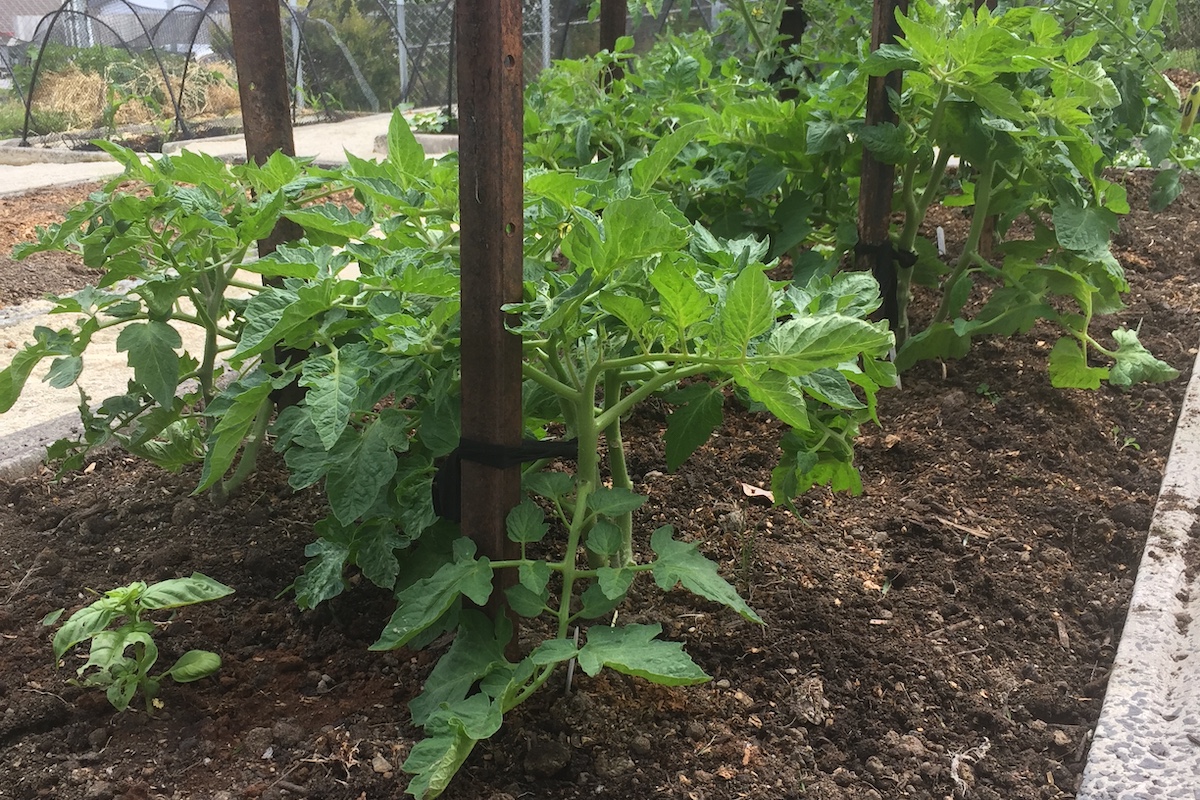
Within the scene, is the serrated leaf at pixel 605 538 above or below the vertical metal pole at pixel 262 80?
below

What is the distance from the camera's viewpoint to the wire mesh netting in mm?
12922

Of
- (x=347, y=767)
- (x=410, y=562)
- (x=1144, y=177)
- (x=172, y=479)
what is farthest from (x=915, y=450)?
(x=1144, y=177)

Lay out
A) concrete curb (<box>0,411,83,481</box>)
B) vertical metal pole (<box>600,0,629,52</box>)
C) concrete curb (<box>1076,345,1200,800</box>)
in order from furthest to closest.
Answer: vertical metal pole (<box>600,0,629,52</box>) < concrete curb (<box>0,411,83,481</box>) < concrete curb (<box>1076,345,1200,800</box>)

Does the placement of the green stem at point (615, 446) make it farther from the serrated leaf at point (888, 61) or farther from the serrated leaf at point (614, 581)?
the serrated leaf at point (888, 61)

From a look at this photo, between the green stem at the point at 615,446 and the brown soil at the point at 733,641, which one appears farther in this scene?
the green stem at the point at 615,446

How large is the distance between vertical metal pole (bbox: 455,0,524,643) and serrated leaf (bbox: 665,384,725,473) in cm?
29

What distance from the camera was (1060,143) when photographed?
2391 millimetres

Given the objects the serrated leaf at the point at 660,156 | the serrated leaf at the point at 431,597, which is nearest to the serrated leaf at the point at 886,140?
the serrated leaf at the point at 660,156

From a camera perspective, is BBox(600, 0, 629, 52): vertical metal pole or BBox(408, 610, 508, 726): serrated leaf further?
BBox(600, 0, 629, 52): vertical metal pole

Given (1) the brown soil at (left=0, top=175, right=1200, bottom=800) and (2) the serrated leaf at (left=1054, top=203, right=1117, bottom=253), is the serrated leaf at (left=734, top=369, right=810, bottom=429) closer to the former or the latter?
(1) the brown soil at (left=0, top=175, right=1200, bottom=800)

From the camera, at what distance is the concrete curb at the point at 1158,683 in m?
1.34

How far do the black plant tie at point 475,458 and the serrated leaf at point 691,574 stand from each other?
21 cm

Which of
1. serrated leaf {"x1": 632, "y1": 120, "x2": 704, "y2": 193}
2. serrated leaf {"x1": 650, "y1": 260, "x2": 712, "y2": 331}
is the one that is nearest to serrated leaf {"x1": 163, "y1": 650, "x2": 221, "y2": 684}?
serrated leaf {"x1": 650, "y1": 260, "x2": 712, "y2": 331}

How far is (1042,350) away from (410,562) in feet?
7.01
